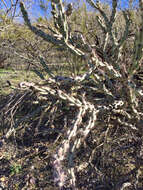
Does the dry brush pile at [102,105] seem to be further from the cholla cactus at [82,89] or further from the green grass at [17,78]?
the green grass at [17,78]

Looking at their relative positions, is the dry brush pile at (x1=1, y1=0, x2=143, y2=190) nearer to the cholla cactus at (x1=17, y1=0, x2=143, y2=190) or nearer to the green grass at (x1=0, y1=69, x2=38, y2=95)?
the cholla cactus at (x1=17, y1=0, x2=143, y2=190)

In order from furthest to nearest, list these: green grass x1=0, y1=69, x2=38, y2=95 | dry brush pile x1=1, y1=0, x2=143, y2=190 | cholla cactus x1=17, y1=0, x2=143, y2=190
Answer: green grass x1=0, y1=69, x2=38, y2=95 < dry brush pile x1=1, y1=0, x2=143, y2=190 < cholla cactus x1=17, y1=0, x2=143, y2=190

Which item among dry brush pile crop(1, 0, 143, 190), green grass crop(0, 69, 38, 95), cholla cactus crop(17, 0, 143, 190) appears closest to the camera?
cholla cactus crop(17, 0, 143, 190)

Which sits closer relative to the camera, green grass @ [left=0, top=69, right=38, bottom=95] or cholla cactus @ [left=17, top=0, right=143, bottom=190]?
cholla cactus @ [left=17, top=0, right=143, bottom=190]

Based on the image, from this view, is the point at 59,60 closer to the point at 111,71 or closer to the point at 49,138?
the point at 49,138

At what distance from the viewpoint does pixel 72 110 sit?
298 centimetres

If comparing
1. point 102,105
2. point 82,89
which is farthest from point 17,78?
point 102,105

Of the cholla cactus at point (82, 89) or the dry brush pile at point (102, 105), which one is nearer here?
the cholla cactus at point (82, 89)

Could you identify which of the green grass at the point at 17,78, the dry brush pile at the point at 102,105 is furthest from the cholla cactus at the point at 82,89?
the green grass at the point at 17,78

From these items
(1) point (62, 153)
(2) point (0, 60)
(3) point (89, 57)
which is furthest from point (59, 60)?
(2) point (0, 60)

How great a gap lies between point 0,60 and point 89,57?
9.30 m

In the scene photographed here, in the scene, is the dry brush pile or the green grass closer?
the dry brush pile

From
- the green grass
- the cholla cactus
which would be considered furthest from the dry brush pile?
the green grass

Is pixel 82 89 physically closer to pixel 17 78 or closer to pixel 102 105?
pixel 102 105
